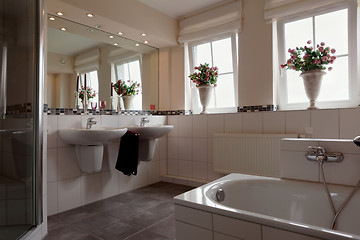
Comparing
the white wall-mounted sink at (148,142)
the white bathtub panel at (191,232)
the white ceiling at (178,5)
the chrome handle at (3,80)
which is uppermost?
the white ceiling at (178,5)

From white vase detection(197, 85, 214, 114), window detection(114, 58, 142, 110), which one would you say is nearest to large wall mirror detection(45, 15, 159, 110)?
window detection(114, 58, 142, 110)

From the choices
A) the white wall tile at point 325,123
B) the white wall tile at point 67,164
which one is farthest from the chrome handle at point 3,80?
the white wall tile at point 325,123

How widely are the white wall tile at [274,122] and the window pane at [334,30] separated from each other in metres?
0.88

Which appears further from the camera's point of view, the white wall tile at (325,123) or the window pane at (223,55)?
the window pane at (223,55)

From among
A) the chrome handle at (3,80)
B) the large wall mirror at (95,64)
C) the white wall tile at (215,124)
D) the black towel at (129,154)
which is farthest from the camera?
the white wall tile at (215,124)

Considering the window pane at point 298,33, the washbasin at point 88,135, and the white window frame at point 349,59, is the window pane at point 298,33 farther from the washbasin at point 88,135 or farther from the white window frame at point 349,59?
the washbasin at point 88,135

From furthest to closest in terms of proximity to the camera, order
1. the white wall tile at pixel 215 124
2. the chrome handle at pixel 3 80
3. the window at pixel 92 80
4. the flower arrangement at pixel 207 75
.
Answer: the flower arrangement at pixel 207 75
the white wall tile at pixel 215 124
the window at pixel 92 80
the chrome handle at pixel 3 80

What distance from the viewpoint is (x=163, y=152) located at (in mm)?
3580

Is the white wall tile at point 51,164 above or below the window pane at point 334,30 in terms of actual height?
below

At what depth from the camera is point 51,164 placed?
89.4 inches

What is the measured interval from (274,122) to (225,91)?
89 centimetres

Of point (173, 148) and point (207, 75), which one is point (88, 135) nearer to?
point (173, 148)

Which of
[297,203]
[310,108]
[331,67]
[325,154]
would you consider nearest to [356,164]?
[325,154]

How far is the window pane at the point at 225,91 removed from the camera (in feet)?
10.6
